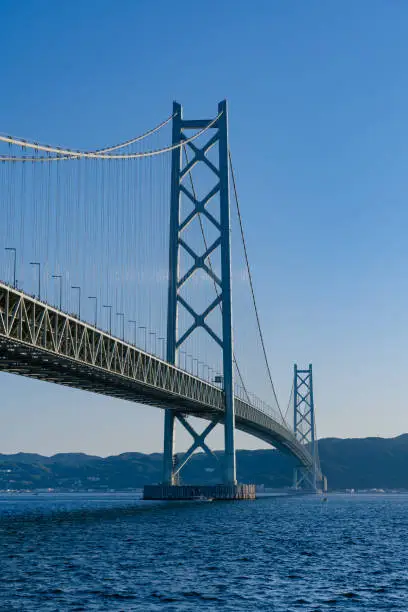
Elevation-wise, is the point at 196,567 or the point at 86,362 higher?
the point at 86,362

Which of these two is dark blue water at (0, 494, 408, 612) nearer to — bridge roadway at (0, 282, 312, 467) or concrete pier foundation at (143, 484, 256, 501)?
bridge roadway at (0, 282, 312, 467)

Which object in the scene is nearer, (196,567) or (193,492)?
(196,567)

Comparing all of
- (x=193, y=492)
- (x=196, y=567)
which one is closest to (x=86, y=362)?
(x=196, y=567)

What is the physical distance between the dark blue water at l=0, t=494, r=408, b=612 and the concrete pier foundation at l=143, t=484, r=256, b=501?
24.4 metres

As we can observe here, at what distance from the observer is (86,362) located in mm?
48281

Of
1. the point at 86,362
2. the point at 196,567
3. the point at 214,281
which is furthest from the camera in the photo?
the point at 214,281

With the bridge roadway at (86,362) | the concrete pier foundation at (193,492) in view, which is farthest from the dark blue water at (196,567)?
the concrete pier foundation at (193,492)

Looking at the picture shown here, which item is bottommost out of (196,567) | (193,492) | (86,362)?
(196,567)

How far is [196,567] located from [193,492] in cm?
4675

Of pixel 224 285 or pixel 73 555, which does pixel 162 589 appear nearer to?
pixel 73 555

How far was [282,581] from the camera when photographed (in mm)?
27984

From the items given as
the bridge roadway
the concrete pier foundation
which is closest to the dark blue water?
the bridge roadway

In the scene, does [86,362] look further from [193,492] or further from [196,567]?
[193,492]

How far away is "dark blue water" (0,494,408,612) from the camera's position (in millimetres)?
24094
